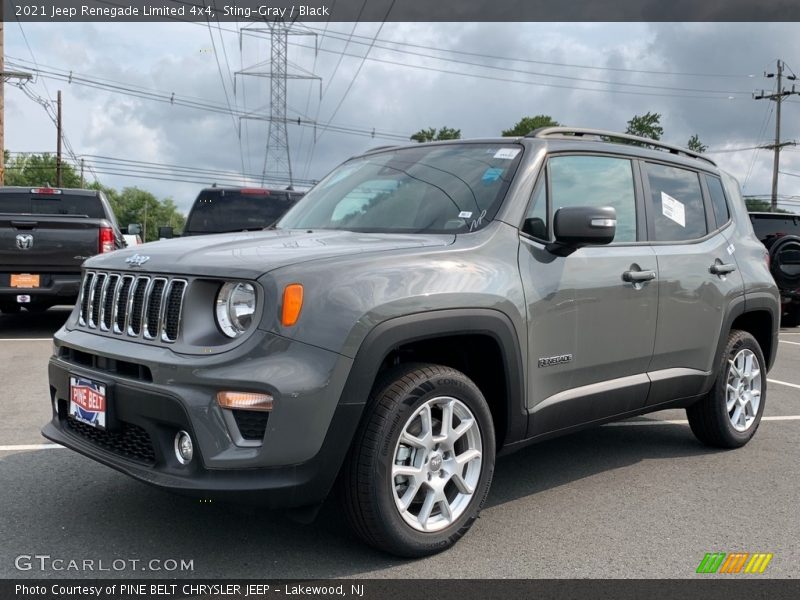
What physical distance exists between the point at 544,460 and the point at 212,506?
→ 6.87 feet

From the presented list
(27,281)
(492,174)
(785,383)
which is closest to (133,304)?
(492,174)

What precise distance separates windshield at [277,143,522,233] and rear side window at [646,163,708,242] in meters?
1.12

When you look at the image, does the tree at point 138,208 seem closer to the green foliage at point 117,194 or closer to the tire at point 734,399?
the green foliage at point 117,194

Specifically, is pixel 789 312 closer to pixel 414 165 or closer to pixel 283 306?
pixel 414 165

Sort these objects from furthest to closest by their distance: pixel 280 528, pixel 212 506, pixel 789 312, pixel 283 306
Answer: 1. pixel 789 312
2. pixel 212 506
3. pixel 280 528
4. pixel 283 306

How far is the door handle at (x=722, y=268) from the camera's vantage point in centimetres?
492

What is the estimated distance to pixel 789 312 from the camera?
45.5 ft

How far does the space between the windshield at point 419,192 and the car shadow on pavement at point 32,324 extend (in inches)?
285

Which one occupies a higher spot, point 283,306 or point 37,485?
point 283,306

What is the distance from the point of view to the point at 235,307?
10.2ft

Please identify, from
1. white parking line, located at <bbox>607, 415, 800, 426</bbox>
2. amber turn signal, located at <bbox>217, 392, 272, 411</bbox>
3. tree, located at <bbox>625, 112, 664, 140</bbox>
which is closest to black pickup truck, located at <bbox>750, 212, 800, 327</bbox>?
white parking line, located at <bbox>607, 415, 800, 426</bbox>

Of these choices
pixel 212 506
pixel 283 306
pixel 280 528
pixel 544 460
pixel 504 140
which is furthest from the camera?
pixel 544 460

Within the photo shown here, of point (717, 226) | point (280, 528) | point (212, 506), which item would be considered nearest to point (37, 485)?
point (212, 506)

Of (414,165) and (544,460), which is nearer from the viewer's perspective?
(414,165)
